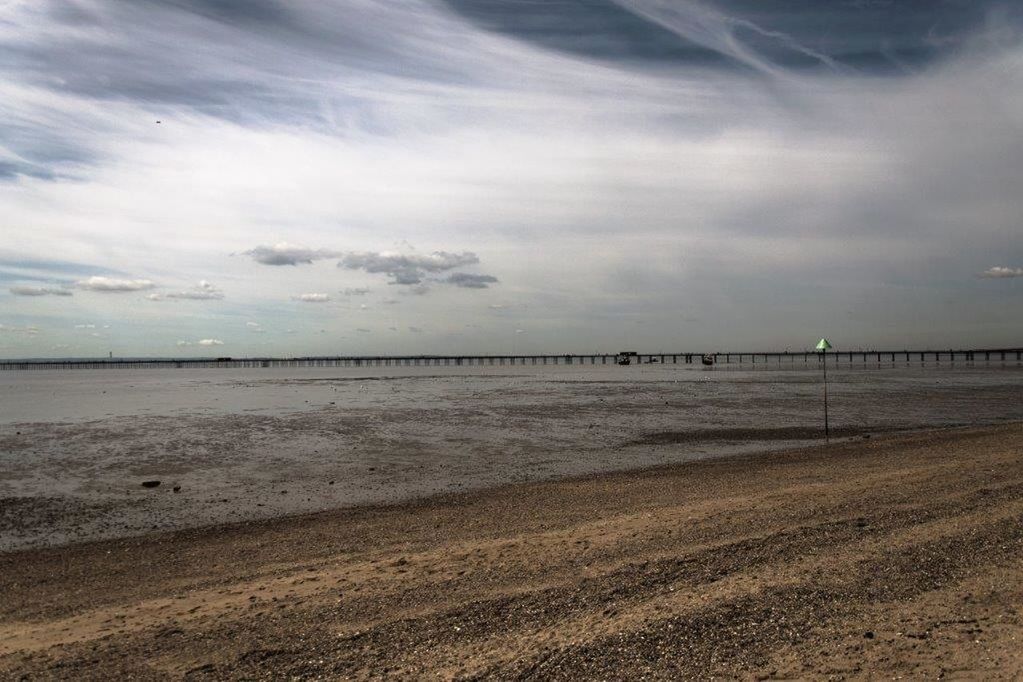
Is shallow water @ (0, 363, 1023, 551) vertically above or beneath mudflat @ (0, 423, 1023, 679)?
beneath

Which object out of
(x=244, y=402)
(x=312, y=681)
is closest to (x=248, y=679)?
(x=312, y=681)

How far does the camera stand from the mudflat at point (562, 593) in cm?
501

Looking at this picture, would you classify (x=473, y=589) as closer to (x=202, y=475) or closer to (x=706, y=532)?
(x=706, y=532)

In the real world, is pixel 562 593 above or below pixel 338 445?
above

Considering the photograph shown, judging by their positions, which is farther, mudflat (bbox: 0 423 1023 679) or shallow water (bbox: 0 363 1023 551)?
shallow water (bbox: 0 363 1023 551)

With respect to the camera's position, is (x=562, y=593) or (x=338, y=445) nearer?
(x=562, y=593)

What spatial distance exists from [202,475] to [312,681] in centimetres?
1198

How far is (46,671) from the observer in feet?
17.0

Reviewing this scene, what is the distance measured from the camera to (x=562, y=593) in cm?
621

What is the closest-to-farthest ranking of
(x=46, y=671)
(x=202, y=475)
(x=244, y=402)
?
(x=46, y=671)
(x=202, y=475)
(x=244, y=402)

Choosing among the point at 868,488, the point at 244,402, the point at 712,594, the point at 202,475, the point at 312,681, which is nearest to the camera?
the point at 312,681

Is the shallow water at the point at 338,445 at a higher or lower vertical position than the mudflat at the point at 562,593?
lower

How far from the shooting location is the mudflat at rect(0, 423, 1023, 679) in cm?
501

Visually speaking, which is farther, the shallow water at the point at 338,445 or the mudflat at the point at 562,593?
the shallow water at the point at 338,445
